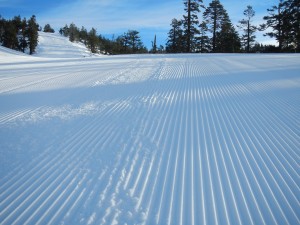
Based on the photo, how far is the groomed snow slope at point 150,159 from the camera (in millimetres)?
2879

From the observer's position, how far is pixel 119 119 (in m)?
5.62

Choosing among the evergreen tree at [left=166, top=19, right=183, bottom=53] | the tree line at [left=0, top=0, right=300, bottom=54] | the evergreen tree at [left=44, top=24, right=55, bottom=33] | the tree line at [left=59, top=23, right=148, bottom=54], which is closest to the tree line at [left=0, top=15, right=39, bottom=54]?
the tree line at [left=0, top=0, right=300, bottom=54]

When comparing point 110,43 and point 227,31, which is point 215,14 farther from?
point 110,43

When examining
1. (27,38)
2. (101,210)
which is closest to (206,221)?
(101,210)

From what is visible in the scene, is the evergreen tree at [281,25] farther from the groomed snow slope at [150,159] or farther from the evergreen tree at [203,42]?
the groomed snow slope at [150,159]

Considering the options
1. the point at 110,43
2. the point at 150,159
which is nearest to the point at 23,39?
the point at 110,43

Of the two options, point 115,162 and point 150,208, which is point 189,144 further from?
point 150,208

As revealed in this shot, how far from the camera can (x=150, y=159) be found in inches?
156

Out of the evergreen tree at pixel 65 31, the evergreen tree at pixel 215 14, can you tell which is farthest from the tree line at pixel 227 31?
the evergreen tree at pixel 65 31

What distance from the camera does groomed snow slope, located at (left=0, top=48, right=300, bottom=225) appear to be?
2879mm

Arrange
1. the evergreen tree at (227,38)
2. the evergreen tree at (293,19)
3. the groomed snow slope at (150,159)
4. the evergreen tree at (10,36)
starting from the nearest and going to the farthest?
the groomed snow slope at (150,159)
the evergreen tree at (293,19)
the evergreen tree at (227,38)
the evergreen tree at (10,36)

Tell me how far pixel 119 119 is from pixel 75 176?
2.35m

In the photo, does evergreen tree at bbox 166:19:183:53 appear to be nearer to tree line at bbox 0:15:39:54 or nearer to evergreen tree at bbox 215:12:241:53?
evergreen tree at bbox 215:12:241:53

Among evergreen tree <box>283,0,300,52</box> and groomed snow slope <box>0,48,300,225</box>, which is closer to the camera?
groomed snow slope <box>0,48,300,225</box>
